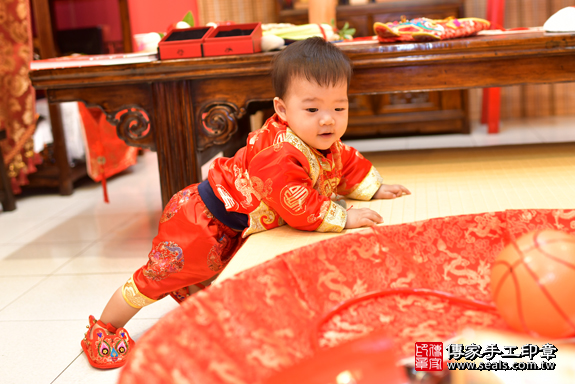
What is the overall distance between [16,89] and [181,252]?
193 centimetres

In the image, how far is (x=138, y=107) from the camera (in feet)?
5.30

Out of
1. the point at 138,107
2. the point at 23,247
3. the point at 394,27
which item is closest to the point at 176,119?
the point at 138,107

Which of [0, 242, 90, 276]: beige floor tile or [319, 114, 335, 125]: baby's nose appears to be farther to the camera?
[0, 242, 90, 276]: beige floor tile

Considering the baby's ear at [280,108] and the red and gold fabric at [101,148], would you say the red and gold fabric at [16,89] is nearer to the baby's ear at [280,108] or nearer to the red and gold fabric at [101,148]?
the red and gold fabric at [101,148]

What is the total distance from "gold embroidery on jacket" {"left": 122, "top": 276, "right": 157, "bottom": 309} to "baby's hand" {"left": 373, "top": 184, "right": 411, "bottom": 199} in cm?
60

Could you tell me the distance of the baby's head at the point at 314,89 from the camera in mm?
1100

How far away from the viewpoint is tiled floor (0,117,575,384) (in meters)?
1.30

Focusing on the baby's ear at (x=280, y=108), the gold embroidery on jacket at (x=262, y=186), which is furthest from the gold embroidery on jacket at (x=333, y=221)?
the baby's ear at (x=280, y=108)

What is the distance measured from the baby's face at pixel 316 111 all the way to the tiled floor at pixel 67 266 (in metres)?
0.67

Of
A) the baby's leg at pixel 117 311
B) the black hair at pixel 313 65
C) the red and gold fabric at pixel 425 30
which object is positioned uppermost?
the red and gold fabric at pixel 425 30

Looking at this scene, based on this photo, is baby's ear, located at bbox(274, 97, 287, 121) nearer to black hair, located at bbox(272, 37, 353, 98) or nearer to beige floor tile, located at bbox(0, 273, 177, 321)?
black hair, located at bbox(272, 37, 353, 98)

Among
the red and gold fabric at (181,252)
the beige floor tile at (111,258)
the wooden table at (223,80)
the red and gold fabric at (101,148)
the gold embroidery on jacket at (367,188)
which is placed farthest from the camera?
the red and gold fabric at (101,148)

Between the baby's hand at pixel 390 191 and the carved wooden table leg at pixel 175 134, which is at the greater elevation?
the carved wooden table leg at pixel 175 134

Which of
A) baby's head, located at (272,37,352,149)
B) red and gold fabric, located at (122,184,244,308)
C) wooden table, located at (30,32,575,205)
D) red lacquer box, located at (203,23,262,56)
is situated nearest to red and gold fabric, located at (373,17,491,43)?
wooden table, located at (30,32,575,205)
